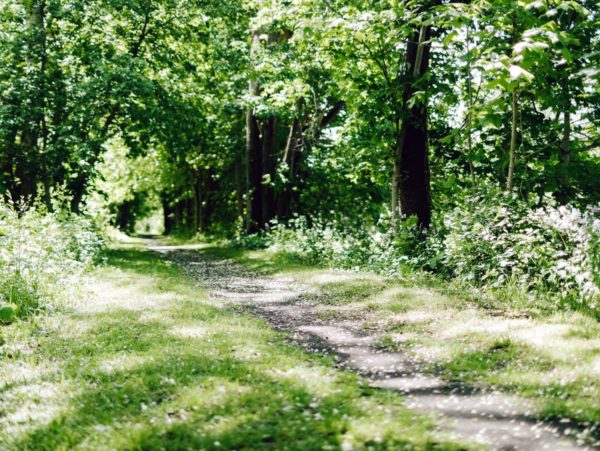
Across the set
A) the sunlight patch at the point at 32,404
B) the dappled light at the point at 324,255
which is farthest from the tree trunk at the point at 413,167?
the sunlight patch at the point at 32,404

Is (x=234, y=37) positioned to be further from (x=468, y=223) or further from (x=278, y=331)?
(x=278, y=331)

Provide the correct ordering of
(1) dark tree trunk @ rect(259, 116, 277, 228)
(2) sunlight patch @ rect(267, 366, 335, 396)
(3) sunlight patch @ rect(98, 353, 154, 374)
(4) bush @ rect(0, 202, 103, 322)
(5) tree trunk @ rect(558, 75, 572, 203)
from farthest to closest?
(1) dark tree trunk @ rect(259, 116, 277, 228) < (5) tree trunk @ rect(558, 75, 572, 203) < (4) bush @ rect(0, 202, 103, 322) < (3) sunlight patch @ rect(98, 353, 154, 374) < (2) sunlight patch @ rect(267, 366, 335, 396)

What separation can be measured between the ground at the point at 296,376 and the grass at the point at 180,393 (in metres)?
0.02

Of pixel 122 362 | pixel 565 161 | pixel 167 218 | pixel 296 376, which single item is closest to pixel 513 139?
pixel 565 161

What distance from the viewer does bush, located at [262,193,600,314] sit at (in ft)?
26.2

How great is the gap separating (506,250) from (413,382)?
4.77m

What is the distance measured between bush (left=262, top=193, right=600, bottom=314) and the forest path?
2.96m

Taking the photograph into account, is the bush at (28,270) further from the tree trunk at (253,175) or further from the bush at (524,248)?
the tree trunk at (253,175)

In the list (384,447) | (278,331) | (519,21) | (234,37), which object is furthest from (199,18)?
(384,447)

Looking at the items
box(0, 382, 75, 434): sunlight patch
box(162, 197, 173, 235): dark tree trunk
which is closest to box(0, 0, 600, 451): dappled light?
box(0, 382, 75, 434): sunlight patch

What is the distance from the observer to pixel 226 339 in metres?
7.24

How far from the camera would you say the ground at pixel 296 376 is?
4496mm

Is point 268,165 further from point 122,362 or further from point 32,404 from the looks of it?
point 32,404

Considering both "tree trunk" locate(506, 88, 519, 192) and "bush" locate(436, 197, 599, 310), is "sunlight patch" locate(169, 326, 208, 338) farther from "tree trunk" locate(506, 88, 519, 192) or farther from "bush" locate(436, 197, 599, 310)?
"tree trunk" locate(506, 88, 519, 192)
